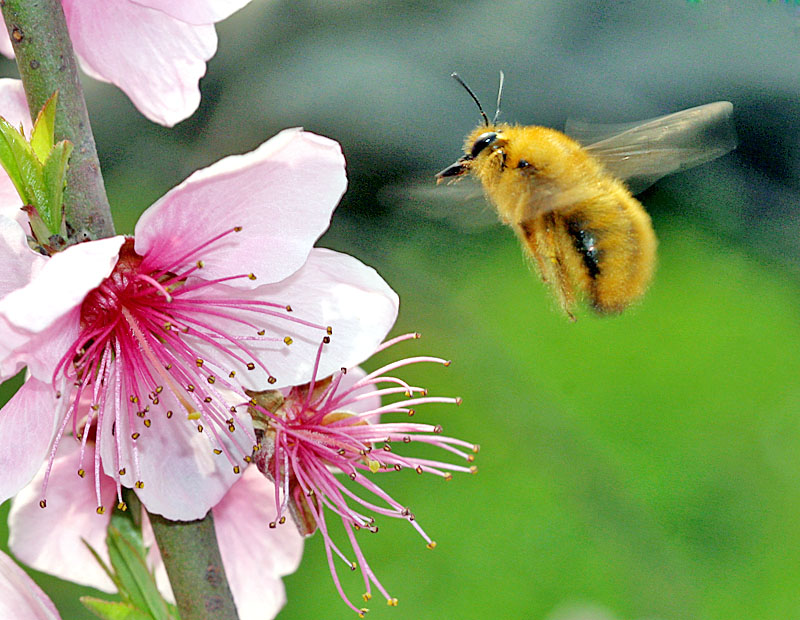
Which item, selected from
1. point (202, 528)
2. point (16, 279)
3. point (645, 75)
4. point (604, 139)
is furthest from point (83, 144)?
point (645, 75)

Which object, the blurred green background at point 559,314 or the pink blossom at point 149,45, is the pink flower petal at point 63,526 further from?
the blurred green background at point 559,314

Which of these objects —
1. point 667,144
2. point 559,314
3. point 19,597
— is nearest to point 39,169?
point 19,597

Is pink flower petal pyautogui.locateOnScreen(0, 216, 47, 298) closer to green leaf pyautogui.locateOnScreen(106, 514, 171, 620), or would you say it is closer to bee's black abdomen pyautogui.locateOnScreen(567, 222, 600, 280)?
green leaf pyautogui.locateOnScreen(106, 514, 171, 620)

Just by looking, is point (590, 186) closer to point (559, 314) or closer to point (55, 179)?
point (55, 179)

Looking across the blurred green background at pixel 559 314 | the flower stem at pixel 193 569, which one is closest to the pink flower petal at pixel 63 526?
the flower stem at pixel 193 569

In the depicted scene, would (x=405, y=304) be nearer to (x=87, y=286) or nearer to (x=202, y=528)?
(x=202, y=528)

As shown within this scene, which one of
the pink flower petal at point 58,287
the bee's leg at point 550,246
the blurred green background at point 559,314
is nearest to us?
the pink flower petal at point 58,287
